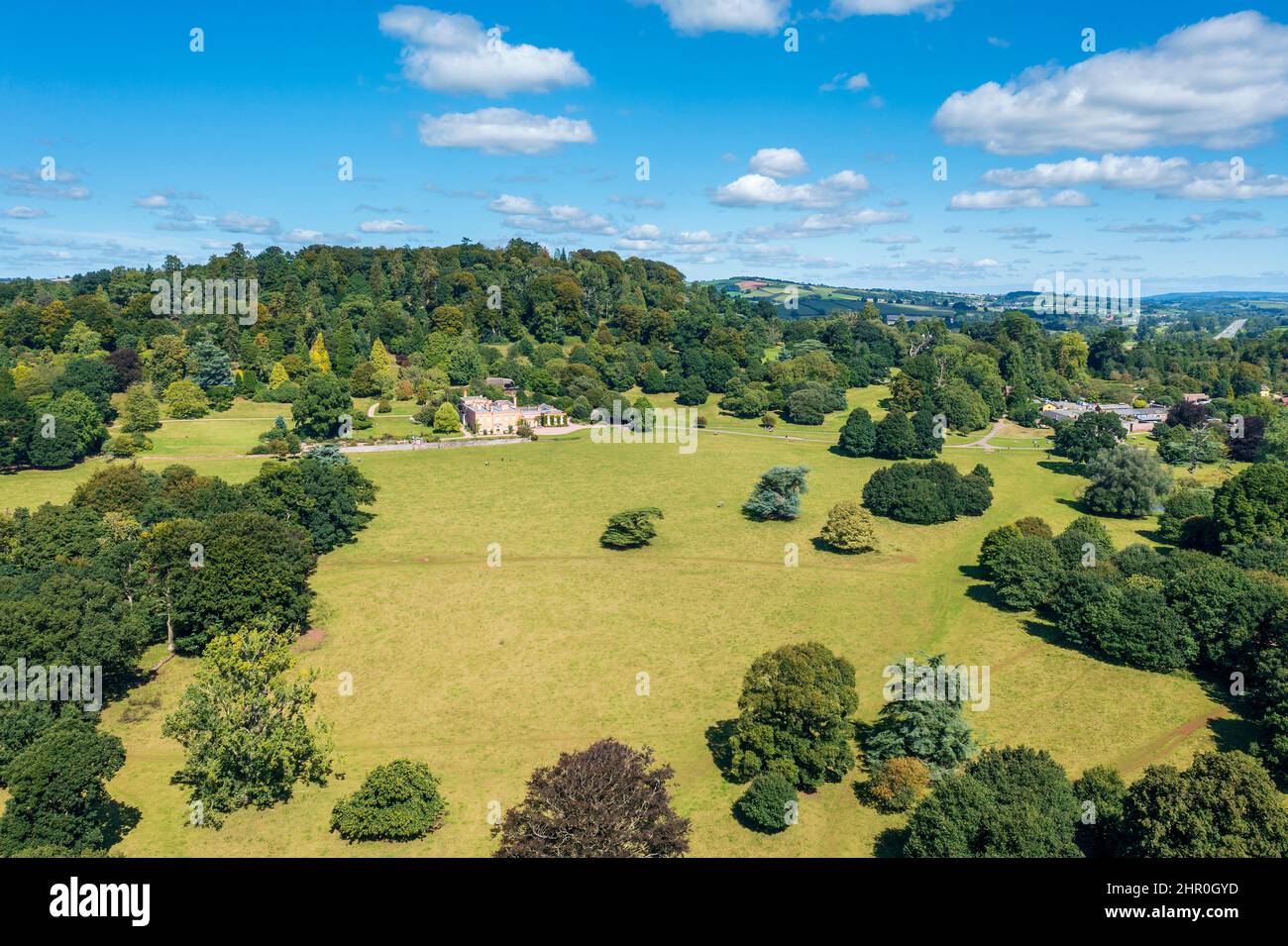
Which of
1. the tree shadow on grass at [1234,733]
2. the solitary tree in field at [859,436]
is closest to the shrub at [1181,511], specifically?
the tree shadow on grass at [1234,733]

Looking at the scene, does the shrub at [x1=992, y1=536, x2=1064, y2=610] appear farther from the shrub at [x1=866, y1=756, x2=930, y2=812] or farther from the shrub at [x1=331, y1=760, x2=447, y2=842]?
the shrub at [x1=331, y1=760, x2=447, y2=842]

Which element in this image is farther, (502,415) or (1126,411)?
(1126,411)

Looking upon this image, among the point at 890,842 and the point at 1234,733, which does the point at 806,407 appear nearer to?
the point at 1234,733

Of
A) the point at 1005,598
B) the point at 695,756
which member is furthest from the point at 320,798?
the point at 1005,598

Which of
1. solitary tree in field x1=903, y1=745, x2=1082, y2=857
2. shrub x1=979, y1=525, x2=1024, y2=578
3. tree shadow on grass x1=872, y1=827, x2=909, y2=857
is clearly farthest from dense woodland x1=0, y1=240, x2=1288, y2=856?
tree shadow on grass x1=872, y1=827, x2=909, y2=857

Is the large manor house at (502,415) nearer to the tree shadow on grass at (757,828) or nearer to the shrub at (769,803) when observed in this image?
the tree shadow on grass at (757,828)

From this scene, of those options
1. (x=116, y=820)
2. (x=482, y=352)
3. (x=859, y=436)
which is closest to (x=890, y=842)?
(x=116, y=820)
